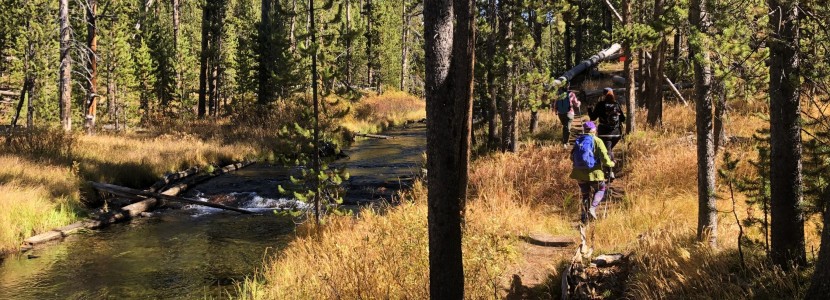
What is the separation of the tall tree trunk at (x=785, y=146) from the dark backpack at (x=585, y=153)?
137 inches

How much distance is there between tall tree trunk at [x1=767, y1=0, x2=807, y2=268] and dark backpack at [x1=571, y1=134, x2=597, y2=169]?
3490mm

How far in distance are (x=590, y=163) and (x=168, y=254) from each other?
6.79 meters

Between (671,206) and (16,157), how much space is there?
44.5ft

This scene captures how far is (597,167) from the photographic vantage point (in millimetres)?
7914

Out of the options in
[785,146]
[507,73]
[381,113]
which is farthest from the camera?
[381,113]

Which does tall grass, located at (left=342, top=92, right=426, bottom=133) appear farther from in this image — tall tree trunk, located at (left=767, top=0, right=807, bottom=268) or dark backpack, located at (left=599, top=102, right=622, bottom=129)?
tall tree trunk, located at (left=767, top=0, right=807, bottom=268)

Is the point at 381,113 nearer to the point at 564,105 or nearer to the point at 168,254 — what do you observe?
the point at 564,105

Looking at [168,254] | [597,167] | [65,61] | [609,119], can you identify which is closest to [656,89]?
[609,119]

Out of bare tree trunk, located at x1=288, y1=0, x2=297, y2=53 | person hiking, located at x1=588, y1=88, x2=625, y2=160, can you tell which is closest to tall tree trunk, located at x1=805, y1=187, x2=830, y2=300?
bare tree trunk, located at x1=288, y1=0, x2=297, y2=53

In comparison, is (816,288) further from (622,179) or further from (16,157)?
(16,157)

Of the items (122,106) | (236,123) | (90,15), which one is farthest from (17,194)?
(122,106)

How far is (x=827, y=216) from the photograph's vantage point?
3115 millimetres

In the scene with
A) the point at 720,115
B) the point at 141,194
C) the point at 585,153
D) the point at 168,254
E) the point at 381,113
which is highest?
the point at 381,113

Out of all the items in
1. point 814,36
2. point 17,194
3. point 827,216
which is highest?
point 814,36
